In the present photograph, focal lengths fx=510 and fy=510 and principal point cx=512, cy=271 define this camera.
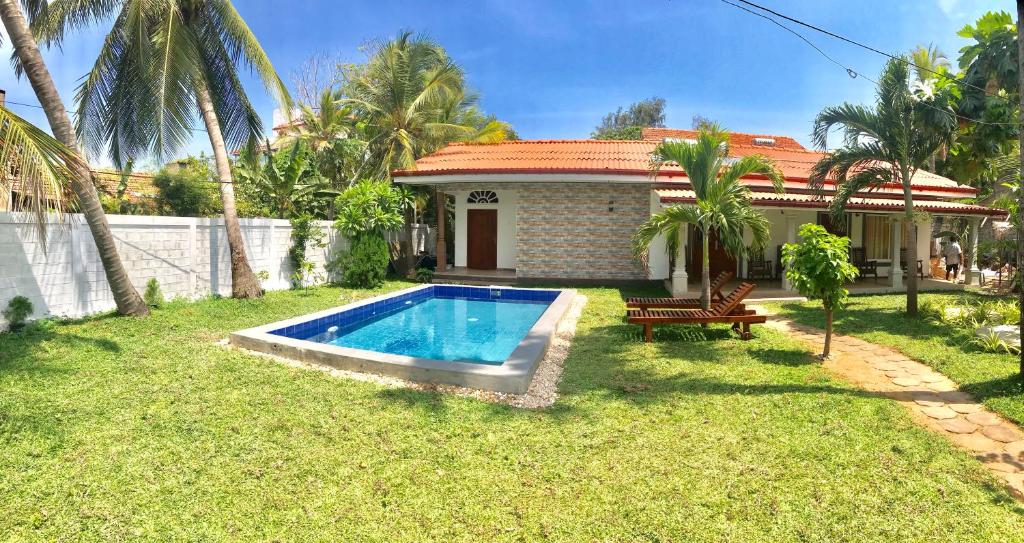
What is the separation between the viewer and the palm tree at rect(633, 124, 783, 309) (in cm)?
903

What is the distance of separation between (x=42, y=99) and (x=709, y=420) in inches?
418

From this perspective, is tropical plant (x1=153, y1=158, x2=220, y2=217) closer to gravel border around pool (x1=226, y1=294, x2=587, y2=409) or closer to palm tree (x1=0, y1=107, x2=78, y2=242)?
gravel border around pool (x1=226, y1=294, x2=587, y2=409)

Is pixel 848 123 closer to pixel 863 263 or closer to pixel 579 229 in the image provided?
pixel 863 263

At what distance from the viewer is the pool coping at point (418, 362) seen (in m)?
5.95

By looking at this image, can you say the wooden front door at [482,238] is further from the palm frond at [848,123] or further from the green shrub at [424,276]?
the palm frond at [848,123]

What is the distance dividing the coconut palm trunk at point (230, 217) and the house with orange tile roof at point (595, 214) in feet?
19.7

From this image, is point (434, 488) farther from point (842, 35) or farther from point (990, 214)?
point (990, 214)

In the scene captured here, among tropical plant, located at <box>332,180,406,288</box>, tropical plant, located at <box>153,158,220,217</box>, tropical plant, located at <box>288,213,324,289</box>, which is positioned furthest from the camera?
tropical plant, located at <box>153,158,220,217</box>

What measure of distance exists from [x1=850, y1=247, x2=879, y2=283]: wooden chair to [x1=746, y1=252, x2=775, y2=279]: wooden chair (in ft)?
7.99

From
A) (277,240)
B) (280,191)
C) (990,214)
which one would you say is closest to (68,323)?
(277,240)

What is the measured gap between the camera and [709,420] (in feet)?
16.3

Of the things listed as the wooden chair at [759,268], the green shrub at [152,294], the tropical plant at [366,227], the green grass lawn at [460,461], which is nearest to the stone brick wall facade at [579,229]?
the wooden chair at [759,268]

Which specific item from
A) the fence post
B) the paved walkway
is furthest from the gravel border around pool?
the fence post

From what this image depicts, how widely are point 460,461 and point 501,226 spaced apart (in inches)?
588
